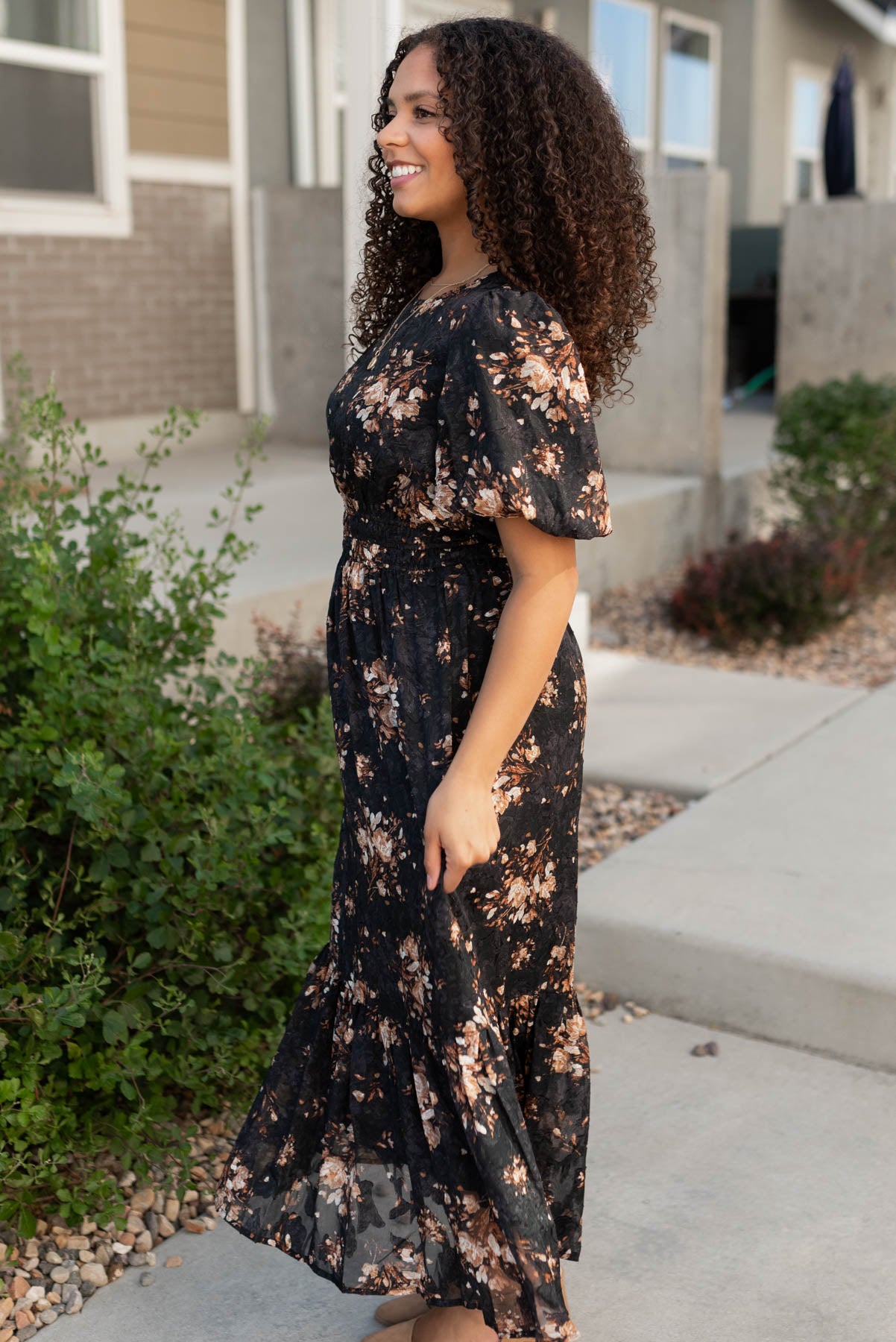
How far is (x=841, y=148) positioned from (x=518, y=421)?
1104cm

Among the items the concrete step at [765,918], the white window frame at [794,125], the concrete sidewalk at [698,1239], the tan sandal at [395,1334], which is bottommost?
the concrete sidewalk at [698,1239]

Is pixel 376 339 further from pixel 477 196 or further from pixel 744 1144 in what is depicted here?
pixel 744 1144

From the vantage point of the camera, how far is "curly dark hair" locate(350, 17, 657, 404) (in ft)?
5.89

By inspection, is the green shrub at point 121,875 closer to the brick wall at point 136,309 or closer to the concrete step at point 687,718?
the concrete step at point 687,718

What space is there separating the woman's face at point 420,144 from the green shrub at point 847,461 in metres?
5.73

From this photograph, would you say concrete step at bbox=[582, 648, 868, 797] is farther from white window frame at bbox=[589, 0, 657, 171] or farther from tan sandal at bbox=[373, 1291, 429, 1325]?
white window frame at bbox=[589, 0, 657, 171]

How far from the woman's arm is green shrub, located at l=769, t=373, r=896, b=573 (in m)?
5.81

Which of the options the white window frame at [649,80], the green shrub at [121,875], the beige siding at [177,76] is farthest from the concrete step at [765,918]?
the white window frame at [649,80]

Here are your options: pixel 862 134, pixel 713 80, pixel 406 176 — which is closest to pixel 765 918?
pixel 406 176

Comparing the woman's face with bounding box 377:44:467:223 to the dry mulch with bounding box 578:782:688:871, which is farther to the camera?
the dry mulch with bounding box 578:782:688:871

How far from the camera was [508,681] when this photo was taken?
5.68 feet

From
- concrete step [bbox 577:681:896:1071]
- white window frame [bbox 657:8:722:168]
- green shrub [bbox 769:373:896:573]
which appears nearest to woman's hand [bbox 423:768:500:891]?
concrete step [bbox 577:681:896:1071]

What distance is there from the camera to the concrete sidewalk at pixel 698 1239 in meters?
2.23

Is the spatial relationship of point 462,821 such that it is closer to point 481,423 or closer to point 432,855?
point 432,855
